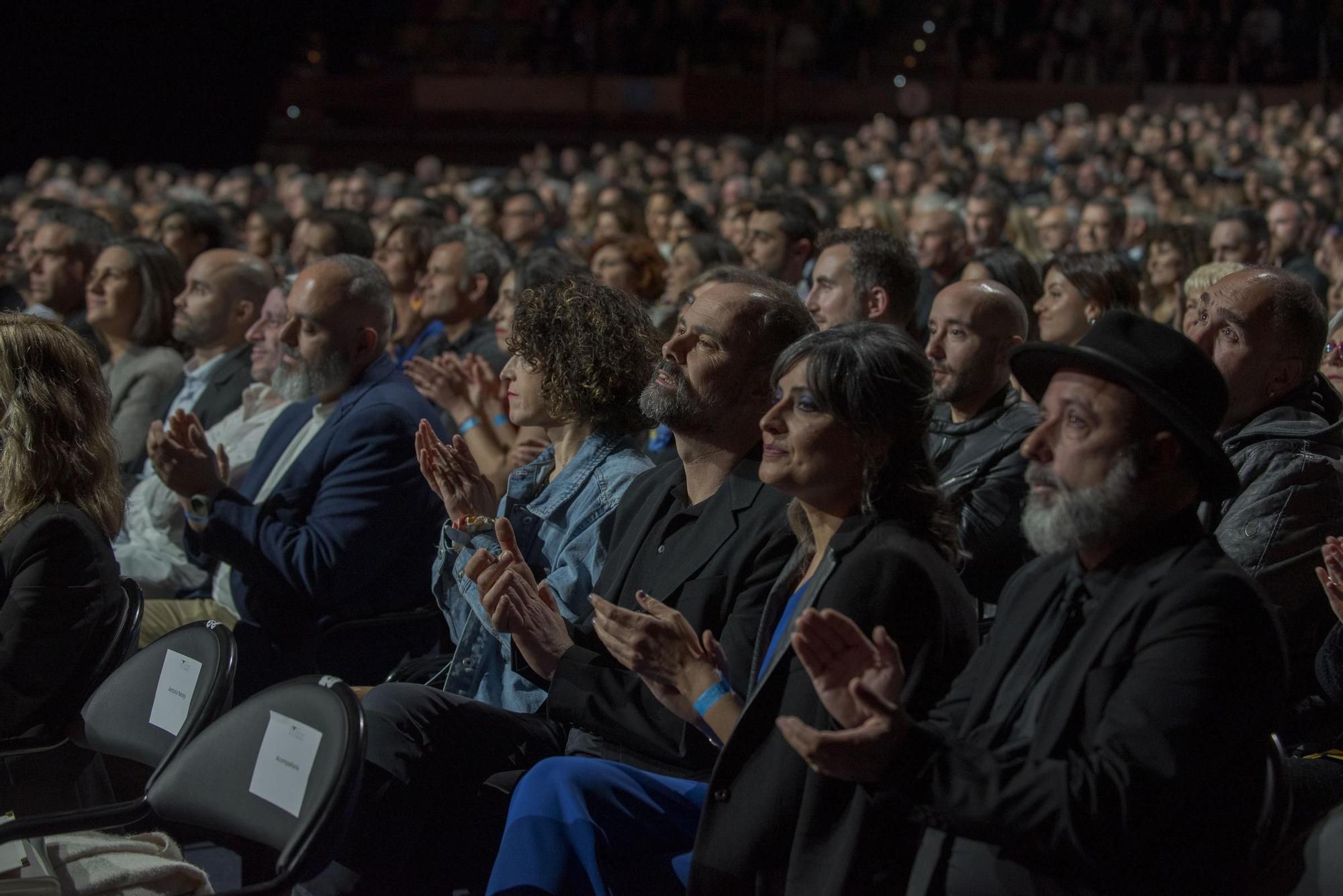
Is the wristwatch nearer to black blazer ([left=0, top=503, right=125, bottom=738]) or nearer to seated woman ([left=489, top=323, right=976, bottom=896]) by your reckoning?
black blazer ([left=0, top=503, right=125, bottom=738])

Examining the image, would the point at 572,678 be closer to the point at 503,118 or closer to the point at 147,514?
the point at 147,514

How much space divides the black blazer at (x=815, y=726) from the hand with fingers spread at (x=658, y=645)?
11 centimetres

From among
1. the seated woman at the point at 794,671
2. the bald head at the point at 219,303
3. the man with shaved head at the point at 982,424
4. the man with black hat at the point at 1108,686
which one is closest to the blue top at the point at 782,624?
the seated woman at the point at 794,671

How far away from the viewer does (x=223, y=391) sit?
196 inches

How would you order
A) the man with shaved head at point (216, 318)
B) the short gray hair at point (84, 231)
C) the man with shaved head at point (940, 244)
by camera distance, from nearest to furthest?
1. the man with shaved head at point (216, 318)
2. the man with shaved head at point (940, 244)
3. the short gray hair at point (84, 231)

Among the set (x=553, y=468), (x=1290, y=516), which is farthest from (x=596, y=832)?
(x=1290, y=516)

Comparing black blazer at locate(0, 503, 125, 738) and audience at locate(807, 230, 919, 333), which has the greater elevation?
audience at locate(807, 230, 919, 333)

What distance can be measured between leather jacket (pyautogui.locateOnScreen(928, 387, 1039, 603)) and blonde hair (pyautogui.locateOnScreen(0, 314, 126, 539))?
1.68 m

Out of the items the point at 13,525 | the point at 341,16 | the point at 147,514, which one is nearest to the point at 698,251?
the point at 147,514

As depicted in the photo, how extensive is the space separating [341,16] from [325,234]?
13.7 metres

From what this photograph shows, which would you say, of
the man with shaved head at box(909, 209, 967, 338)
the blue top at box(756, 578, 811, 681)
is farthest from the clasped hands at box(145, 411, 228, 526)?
the man with shaved head at box(909, 209, 967, 338)

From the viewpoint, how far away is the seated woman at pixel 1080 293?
460cm

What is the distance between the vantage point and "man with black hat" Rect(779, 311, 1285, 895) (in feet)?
5.80

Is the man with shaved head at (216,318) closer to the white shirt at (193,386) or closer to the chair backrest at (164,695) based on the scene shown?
the white shirt at (193,386)
